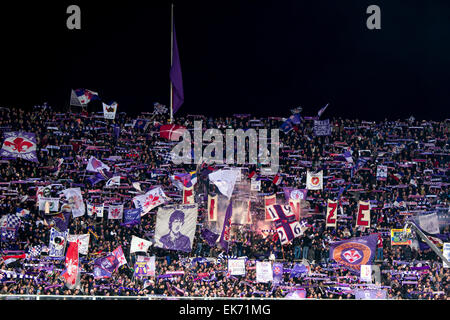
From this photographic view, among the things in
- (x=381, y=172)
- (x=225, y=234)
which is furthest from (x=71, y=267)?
(x=381, y=172)

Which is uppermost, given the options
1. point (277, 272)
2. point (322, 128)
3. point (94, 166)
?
point (322, 128)

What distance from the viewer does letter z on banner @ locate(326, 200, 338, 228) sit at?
25.2 metres

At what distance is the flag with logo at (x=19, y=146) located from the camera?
84.4 feet

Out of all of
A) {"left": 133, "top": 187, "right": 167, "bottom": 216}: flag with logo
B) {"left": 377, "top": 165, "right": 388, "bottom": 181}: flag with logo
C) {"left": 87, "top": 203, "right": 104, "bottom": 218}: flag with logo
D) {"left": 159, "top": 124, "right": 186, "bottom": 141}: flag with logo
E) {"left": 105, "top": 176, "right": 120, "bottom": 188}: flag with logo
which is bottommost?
{"left": 87, "top": 203, "right": 104, "bottom": 218}: flag with logo

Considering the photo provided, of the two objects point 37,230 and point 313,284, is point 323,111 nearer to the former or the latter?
point 313,284

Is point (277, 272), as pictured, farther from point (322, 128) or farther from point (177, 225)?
point (322, 128)

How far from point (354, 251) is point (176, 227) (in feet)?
24.6

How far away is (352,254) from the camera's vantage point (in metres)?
23.9

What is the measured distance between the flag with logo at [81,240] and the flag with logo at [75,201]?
3.70ft

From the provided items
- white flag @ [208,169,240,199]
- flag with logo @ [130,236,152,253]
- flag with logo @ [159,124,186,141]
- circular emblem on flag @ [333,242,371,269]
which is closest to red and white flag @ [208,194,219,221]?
white flag @ [208,169,240,199]

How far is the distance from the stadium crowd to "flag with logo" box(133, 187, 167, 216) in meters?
0.34

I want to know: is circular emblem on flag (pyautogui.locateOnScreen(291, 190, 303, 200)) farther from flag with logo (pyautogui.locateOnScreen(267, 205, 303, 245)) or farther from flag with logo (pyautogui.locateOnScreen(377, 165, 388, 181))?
flag with logo (pyautogui.locateOnScreen(377, 165, 388, 181))

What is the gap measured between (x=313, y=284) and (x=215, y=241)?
4.46 metres

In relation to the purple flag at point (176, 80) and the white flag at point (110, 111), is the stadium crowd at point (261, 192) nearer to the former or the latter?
the white flag at point (110, 111)
